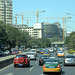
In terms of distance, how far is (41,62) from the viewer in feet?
99.9

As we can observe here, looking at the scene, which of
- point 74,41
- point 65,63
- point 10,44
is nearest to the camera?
point 65,63

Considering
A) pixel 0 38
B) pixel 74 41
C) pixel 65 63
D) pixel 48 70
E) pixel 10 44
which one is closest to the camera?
pixel 48 70

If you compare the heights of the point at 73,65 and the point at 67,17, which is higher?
the point at 67,17

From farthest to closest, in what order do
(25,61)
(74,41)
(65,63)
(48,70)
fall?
(74,41)
(65,63)
(25,61)
(48,70)

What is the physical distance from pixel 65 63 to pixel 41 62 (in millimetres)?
3039

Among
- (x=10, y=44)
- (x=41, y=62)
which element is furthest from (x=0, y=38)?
(x=41, y=62)

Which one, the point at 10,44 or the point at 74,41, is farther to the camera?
the point at 10,44

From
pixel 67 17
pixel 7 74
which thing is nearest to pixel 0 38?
pixel 7 74

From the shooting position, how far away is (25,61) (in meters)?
27.6

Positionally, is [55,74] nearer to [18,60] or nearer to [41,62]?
[18,60]

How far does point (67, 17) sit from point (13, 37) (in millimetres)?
103240

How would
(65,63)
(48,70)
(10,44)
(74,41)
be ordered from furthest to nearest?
(10,44), (74,41), (65,63), (48,70)

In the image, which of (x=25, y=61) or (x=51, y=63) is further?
(x=25, y=61)

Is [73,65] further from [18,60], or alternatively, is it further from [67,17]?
[67,17]
